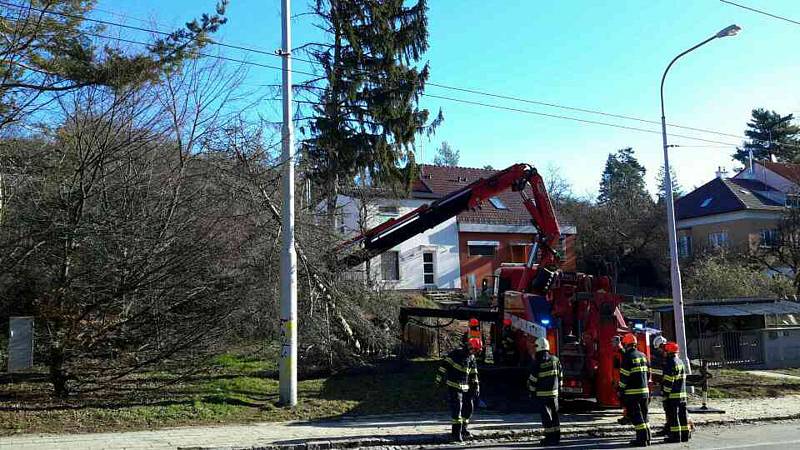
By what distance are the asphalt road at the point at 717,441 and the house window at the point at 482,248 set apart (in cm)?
2383

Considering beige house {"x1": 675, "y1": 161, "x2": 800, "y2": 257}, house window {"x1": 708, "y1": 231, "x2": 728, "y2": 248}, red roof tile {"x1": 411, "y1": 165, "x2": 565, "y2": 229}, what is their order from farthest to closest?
1. house window {"x1": 708, "y1": 231, "x2": 728, "y2": 248}
2. beige house {"x1": 675, "y1": 161, "x2": 800, "y2": 257}
3. red roof tile {"x1": 411, "y1": 165, "x2": 565, "y2": 229}

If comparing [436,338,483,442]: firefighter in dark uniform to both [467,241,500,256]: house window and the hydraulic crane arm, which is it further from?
[467,241,500,256]: house window

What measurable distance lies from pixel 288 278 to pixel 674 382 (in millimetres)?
7124

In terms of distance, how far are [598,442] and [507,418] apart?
226cm

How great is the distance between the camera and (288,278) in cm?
1291

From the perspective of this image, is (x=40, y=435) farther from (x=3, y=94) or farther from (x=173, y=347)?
(x=3, y=94)

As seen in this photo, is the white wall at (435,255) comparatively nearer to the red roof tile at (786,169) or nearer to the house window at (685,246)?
the red roof tile at (786,169)

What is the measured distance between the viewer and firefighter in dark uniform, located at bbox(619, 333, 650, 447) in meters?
11.0

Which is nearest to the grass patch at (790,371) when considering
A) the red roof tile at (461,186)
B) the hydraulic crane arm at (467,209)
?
the hydraulic crane arm at (467,209)

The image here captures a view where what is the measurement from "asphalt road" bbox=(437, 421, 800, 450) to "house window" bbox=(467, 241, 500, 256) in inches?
938

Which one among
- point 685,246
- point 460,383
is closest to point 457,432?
point 460,383

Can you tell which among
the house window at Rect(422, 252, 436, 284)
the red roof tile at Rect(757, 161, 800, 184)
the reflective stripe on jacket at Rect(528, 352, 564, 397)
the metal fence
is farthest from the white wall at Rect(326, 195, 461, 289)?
the reflective stripe on jacket at Rect(528, 352, 564, 397)

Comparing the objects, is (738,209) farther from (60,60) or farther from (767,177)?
(60,60)

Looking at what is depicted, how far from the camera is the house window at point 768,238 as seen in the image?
3953 cm
